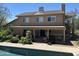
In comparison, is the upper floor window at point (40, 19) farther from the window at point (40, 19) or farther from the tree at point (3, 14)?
the tree at point (3, 14)

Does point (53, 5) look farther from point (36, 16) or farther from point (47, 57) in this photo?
point (47, 57)

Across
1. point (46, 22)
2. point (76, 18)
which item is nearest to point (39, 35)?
point (46, 22)

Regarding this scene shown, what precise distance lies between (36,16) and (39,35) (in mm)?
2548

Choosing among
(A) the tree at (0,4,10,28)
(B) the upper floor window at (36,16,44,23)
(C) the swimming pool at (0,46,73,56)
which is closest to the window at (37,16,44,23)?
(B) the upper floor window at (36,16,44,23)

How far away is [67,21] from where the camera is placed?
95.7ft

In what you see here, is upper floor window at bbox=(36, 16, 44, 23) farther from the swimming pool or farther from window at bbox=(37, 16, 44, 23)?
the swimming pool

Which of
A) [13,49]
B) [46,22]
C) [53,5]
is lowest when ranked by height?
[13,49]

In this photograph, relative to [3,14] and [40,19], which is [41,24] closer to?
[40,19]

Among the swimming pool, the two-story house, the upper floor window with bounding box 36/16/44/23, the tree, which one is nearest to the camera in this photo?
the swimming pool

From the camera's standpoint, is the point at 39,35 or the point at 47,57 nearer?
the point at 47,57

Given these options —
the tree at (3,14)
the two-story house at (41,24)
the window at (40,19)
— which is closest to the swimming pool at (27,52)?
the two-story house at (41,24)

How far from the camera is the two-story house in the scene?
25098 millimetres

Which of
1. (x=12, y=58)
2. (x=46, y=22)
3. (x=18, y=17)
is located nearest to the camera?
(x=12, y=58)

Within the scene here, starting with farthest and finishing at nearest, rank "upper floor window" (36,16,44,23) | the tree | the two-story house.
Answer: the tree → "upper floor window" (36,16,44,23) → the two-story house
